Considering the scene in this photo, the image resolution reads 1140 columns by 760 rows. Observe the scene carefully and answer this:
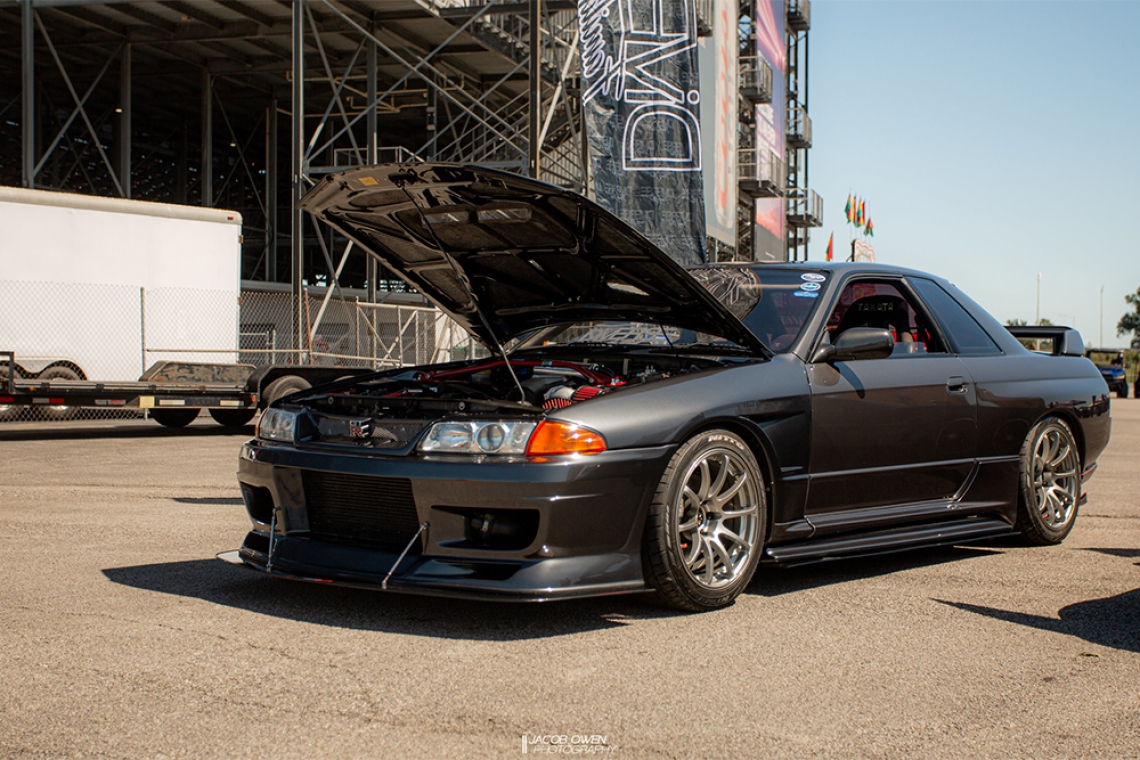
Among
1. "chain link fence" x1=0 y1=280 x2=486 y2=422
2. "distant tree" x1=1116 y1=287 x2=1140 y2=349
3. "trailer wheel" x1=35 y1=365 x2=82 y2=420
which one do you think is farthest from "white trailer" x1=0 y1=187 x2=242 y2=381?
"distant tree" x1=1116 y1=287 x2=1140 y2=349

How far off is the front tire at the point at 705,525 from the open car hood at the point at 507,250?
0.63m

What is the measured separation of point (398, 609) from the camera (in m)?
4.09

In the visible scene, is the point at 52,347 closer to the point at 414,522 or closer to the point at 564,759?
the point at 414,522

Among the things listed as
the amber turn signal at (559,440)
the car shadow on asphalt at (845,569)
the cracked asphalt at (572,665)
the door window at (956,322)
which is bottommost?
the car shadow on asphalt at (845,569)

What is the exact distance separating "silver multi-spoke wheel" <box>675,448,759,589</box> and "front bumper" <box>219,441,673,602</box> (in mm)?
223

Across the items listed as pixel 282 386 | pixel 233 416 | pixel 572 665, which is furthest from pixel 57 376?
pixel 572 665

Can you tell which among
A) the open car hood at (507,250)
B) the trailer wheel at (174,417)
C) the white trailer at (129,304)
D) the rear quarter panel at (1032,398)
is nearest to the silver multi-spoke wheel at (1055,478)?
the rear quarter panel at (1032,398)

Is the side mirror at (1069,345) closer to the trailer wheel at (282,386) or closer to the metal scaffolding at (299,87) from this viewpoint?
the trailer wheel at (282,386)

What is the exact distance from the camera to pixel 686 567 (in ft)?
13.2

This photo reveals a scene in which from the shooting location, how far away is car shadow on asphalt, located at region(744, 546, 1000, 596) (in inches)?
185

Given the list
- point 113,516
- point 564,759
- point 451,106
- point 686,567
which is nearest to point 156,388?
point 113,516

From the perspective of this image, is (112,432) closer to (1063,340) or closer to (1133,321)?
(1063,340)

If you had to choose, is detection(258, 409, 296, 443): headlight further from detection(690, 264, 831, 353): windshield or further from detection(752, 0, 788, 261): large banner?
detection(752, 0, 788, 261): large banner

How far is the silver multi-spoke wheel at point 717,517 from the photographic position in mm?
4082
